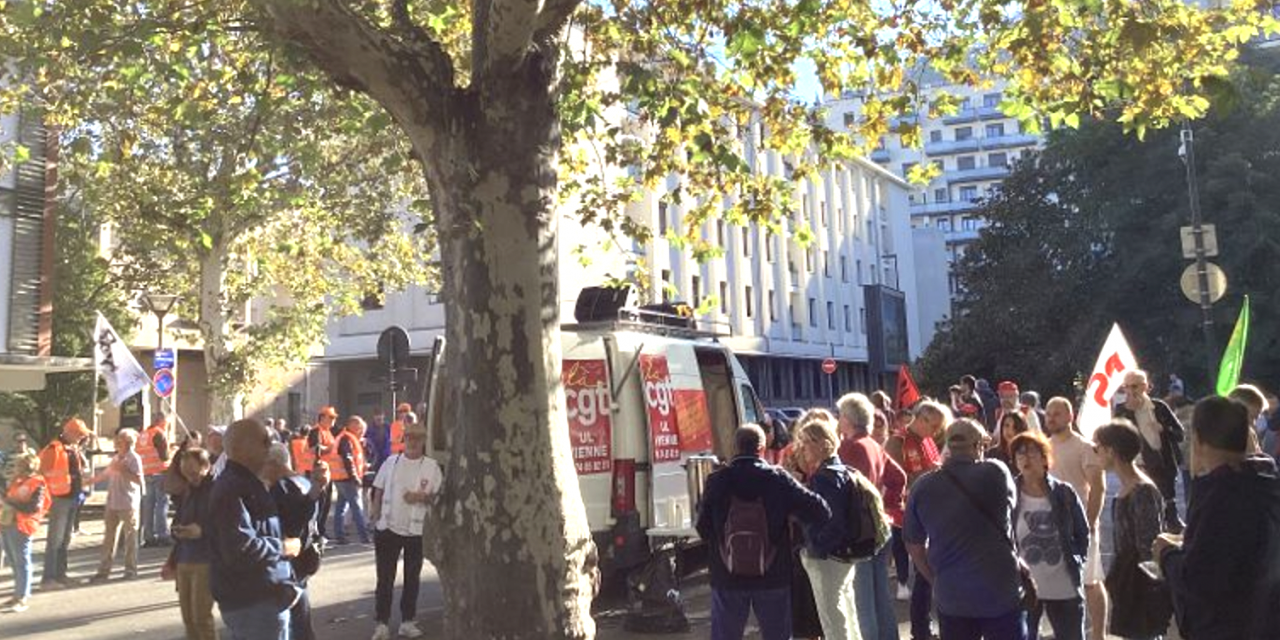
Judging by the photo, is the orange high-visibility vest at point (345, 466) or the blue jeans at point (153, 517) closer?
the orange high-visibility vest at point (345, 466)

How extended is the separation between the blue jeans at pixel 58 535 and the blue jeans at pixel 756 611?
30.5ft

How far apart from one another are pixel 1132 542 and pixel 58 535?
11.4 metres

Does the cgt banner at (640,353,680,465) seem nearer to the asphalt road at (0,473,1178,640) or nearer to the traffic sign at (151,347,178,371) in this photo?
the asphalt road at (0,473,1178,640)

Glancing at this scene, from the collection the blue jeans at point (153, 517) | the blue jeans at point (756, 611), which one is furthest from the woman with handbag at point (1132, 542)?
the blue jeans at point (153, 517)

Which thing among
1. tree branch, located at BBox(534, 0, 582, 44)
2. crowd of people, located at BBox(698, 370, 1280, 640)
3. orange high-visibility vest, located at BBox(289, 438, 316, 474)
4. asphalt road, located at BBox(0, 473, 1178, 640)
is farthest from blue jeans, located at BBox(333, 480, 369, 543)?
tree branch, located at BBox(534, 0, 582, 44)

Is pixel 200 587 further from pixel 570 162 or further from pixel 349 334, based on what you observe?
pixel 349 334

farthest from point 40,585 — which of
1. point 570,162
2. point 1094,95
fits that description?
point 1094,95

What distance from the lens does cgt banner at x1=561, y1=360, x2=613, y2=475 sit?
884cm

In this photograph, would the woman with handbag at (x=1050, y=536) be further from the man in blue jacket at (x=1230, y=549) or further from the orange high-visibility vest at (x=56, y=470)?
the orange high-visibility vest at (x=56, y=470)

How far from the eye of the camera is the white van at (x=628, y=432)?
882 centimetres

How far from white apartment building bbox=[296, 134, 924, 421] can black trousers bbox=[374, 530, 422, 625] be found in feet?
85.2

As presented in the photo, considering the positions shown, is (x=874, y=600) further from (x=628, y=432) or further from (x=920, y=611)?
(x=628, y=432)

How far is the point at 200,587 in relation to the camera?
7066 millimetres

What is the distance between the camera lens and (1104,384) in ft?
30.3
